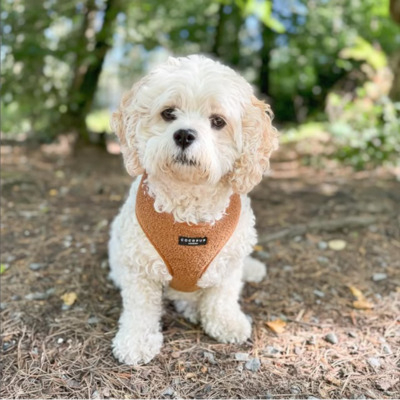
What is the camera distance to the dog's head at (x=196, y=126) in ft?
7.66

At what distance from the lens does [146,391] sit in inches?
101

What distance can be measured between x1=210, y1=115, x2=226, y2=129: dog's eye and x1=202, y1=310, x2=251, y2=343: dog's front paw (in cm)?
134

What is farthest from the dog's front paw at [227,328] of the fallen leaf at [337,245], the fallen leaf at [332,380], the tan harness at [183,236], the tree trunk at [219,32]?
the tree trunk at [219,32]

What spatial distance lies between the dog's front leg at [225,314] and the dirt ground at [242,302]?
0.08m

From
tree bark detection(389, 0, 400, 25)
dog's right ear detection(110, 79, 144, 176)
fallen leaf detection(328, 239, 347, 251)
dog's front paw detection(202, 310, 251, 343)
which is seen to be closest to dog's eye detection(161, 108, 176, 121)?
dog's right ear detection(110, 79, 144, 176)

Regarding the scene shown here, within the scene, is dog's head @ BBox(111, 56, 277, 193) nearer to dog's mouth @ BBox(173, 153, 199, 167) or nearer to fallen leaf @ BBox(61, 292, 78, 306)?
dog's mouth @ BBox(173, 153, 199, 167)

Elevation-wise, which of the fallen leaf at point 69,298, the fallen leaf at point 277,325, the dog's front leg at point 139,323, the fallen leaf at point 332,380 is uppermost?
the dog's front leg at point 139,323

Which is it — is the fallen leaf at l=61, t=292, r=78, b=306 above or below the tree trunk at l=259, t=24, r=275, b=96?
below

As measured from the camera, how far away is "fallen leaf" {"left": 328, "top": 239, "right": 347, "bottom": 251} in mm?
4262

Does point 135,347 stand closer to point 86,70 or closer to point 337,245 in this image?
point 337,245

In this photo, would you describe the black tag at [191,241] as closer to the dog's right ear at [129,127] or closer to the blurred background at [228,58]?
the dog's right ear at [129,127]

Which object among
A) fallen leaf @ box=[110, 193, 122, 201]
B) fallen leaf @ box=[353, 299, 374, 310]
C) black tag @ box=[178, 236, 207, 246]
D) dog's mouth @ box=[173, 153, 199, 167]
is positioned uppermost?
dog's mouth @ box=[173, 153, 199, 167]

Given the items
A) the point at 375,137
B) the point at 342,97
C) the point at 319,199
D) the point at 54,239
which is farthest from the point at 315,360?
the point at 342,97

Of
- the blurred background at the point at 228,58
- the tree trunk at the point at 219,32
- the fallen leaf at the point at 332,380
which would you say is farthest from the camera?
the tree trunk at the point at 219,32
